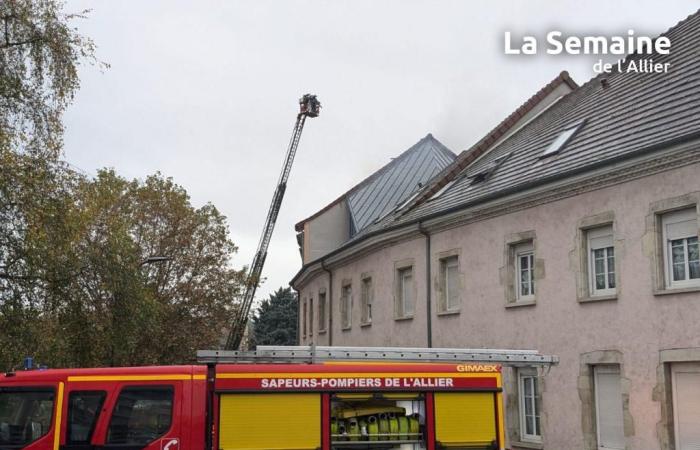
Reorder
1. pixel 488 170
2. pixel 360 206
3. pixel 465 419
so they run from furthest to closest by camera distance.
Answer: pixel 360 206 < pixel 488 170 < pixel 465 419

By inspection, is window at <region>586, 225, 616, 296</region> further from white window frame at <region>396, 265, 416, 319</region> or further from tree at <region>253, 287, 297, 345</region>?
tree at <region>253, 287, 297, 345</region>

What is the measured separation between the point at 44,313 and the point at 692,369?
10169 millimetres

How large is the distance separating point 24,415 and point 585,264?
35.1ft

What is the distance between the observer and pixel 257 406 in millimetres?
10117

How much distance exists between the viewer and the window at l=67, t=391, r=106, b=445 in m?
10.1

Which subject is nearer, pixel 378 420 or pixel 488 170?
pixel 378 420

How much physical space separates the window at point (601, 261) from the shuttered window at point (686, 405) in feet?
7.18

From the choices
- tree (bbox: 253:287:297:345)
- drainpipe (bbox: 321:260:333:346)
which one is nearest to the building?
drainpipe (bbox: 321:260:333:346)

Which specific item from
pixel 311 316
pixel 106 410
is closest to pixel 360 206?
pixel 311 316

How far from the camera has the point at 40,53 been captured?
12.7 metres

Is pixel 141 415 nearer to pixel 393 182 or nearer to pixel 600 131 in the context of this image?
pixel 600 131

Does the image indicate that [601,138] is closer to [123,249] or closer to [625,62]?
[625,62]

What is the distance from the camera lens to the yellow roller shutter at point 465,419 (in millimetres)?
10500

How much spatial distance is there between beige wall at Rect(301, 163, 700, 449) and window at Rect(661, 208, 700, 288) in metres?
0.30
